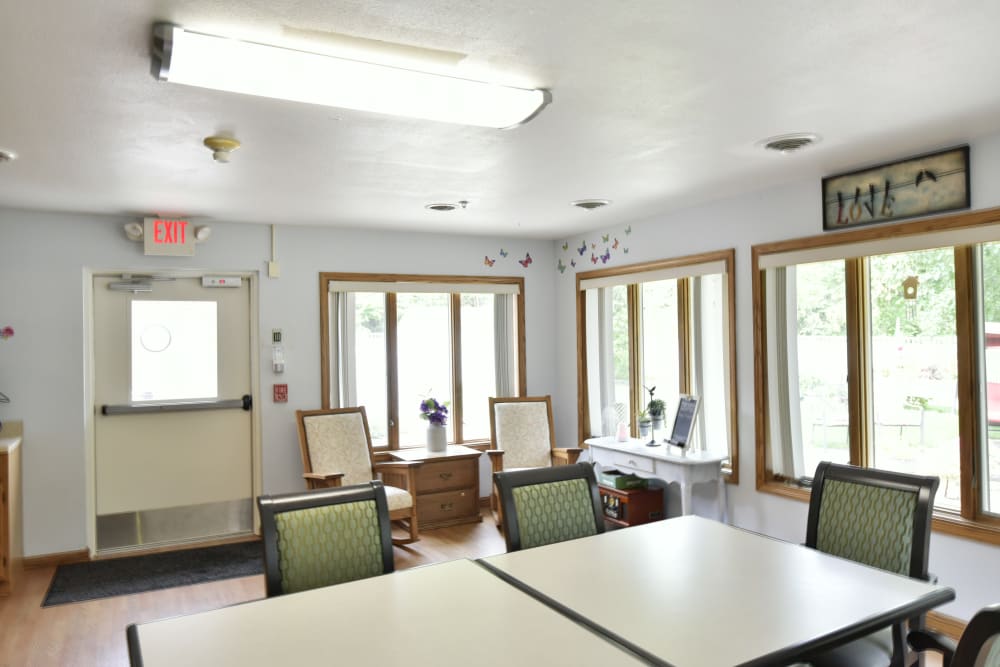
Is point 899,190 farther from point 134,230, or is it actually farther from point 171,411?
point 171,411

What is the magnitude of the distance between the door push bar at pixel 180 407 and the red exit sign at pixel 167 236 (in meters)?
1.10

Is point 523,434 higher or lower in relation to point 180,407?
lower

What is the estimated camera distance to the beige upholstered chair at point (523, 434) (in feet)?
18.6

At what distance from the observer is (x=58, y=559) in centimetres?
466

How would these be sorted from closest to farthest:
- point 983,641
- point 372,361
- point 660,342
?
point 983,641 → point 660,342 → point 372,361

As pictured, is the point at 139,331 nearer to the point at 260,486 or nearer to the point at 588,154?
the point at 260,486

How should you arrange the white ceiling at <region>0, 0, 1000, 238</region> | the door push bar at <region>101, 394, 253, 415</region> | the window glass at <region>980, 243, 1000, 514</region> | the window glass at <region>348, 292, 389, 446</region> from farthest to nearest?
the window glass at <region>348, 292, 389, 446</region>, the door push bar at <region>101, 394, 253, 415</region>, the window glass at <region>980, 243, 1000, 514</region>, the white ceiling at <region>0, 0, 1000, 238</region>

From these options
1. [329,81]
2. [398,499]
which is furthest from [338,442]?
[329,81]

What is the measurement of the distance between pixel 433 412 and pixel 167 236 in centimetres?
232

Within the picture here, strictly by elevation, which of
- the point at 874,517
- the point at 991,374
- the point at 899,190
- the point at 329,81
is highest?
the point at 329,81

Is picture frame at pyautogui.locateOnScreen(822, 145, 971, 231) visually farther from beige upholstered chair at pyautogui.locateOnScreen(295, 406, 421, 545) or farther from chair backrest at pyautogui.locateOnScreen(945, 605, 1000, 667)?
beige upholstered chair at pyautogui.locateOnScreen(295, 406, 421, 545)

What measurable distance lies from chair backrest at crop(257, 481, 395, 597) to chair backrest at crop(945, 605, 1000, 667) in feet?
Result: 5.62

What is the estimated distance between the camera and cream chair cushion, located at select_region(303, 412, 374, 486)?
5.12 m

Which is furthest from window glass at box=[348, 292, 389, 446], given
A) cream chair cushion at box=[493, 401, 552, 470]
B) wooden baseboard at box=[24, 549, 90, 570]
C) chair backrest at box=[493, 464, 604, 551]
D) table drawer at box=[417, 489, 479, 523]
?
chair backrest at box=[493, 464, 604, 551]
